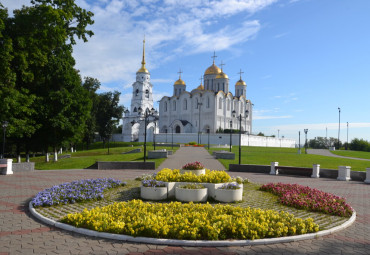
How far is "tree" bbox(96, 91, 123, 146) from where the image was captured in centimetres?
5400

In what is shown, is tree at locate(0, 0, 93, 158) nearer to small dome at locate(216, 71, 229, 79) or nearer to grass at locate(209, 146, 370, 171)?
grass at locate(209, 146, 370, 171)

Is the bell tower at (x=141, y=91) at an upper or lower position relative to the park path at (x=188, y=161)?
upper

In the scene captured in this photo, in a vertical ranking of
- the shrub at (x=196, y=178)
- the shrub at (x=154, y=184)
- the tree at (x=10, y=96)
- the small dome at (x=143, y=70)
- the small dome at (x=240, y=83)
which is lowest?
the shrub at (x=154, y=184)

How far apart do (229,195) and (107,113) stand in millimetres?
47961

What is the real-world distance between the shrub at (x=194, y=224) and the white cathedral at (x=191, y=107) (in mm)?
57618

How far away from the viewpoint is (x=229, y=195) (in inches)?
375

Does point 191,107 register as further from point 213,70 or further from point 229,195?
point 229,195

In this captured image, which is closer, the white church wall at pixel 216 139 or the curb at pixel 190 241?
the curb at pixel 190 241

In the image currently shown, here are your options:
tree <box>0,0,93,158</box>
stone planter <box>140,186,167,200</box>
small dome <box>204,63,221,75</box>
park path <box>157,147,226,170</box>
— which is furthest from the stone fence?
small dome <box>204,63,221,75</box>

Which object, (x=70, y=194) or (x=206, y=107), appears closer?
(x=70, y=194)

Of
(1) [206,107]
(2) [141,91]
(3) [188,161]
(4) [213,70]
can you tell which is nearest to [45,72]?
(3) [188,161]

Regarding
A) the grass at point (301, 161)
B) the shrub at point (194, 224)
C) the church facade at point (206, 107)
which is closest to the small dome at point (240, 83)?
the church facade at point (206, 107)

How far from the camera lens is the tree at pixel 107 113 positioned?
5400 cm

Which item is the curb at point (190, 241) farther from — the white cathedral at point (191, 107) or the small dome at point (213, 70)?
the small dome at point (213, 70)
